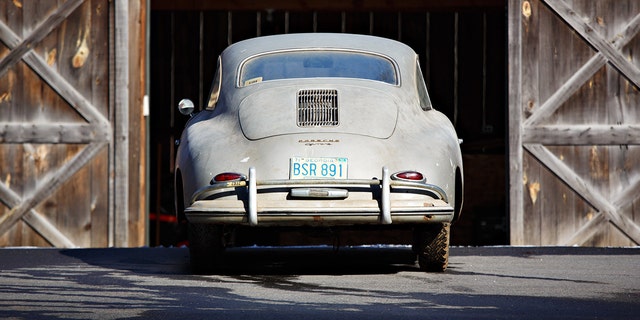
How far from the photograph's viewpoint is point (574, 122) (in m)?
13.1

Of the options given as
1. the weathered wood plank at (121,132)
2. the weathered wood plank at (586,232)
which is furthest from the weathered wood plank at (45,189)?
the weathered wood plank at (586,232)

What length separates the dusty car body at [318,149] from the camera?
7.84m

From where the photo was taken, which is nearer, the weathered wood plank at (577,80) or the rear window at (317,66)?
the rear window at (317,66)

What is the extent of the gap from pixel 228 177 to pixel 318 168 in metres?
0.59

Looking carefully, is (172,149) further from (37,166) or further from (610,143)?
(610,143)

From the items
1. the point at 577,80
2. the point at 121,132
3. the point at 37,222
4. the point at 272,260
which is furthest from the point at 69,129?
the point at 577,80

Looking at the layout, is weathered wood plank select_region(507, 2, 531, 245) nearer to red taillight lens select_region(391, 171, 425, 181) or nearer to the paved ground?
the paved ground

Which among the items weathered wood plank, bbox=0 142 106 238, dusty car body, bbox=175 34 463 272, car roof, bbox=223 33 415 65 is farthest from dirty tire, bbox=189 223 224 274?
weathered wood plank, bbox=0 142 106 238

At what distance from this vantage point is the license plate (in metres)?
7.89

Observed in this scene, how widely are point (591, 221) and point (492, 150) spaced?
4771 millimetres

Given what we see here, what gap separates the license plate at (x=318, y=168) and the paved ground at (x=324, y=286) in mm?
695

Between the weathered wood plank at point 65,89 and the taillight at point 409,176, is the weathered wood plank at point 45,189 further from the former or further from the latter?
the taillight at point 409,176

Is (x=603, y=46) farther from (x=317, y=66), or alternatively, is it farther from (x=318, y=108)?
(x=318, y=108)

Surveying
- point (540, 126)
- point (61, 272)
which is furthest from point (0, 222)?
point (540, 126)
